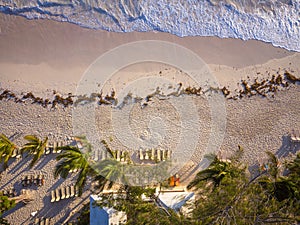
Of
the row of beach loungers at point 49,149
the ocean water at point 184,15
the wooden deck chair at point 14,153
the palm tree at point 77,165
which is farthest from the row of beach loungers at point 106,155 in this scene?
the ocean water at point 184,15

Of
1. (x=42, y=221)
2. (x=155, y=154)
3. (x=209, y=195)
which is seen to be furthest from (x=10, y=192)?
(x=209, y=195)

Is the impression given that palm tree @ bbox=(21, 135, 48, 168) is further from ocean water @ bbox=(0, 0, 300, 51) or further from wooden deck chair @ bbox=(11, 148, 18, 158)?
ocean water @ bbox=(0, 0, 300, 51)

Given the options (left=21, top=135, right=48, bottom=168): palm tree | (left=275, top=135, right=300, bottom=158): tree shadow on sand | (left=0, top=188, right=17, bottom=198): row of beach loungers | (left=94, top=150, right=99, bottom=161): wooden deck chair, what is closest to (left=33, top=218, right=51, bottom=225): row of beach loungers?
(left=0, top=188, right=17, bottom=198): row of beach loungers

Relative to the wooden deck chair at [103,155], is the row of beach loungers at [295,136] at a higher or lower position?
higher

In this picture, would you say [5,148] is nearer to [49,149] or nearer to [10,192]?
[49,149]

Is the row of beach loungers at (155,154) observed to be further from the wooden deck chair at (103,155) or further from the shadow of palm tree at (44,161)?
the shadow of palm tree at (44,161)
